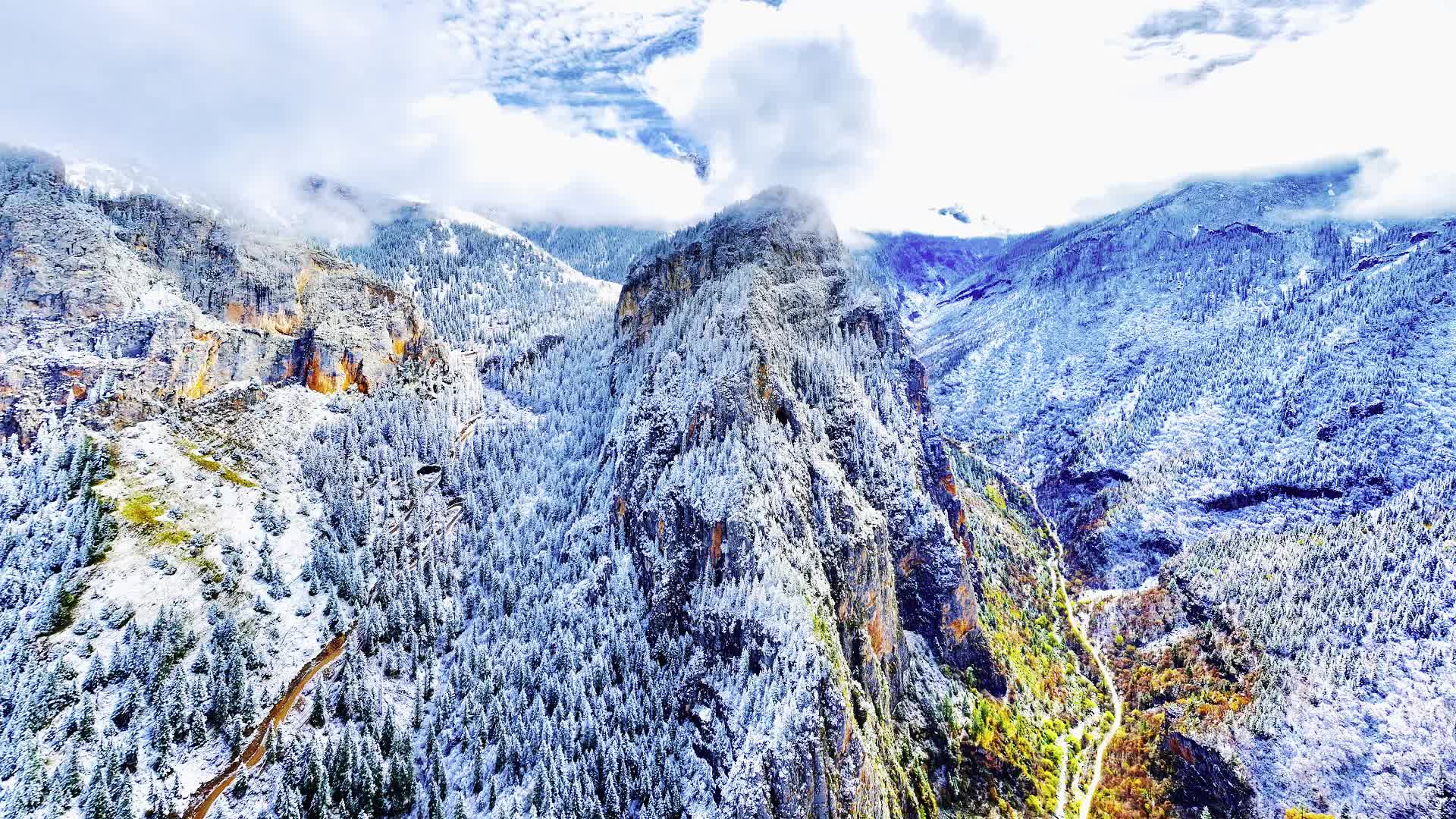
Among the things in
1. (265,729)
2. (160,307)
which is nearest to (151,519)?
(265,729)

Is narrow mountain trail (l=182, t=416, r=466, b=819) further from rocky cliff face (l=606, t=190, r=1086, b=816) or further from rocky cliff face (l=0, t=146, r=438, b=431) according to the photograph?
rocky cliff face (l=0, t=146, r=438, b=431)

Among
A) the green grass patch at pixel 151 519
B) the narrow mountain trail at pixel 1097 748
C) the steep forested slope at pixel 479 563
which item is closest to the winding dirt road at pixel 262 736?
the steep forested slope at pixel 479 563

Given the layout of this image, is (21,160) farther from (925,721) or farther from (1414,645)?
(1414,645)

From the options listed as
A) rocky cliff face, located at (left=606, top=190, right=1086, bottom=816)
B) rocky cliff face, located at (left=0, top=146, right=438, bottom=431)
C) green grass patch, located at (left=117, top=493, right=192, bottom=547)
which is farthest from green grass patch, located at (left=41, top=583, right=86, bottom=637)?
rocky cliff face, located at (left=606, top=190, right=1086, bottom=816)

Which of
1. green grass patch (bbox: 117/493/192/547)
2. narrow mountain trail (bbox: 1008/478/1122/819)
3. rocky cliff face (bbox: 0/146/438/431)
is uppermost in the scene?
rocky cliff face (bbox: 0/146/438/431)

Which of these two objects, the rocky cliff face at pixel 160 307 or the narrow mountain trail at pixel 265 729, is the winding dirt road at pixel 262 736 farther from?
the rocky cliff face at pixel 160 307
